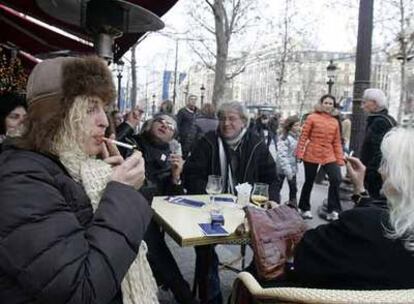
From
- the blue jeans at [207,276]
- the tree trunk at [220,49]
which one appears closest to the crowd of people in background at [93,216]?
the blue jeans at [207,276]

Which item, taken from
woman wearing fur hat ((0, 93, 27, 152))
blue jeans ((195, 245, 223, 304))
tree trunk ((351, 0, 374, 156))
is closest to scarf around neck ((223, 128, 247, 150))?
blue jeans ((195, 245, 223, 304))

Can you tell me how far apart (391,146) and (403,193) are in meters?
0.21

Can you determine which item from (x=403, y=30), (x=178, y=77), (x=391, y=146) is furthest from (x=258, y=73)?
(x=391, y=146)

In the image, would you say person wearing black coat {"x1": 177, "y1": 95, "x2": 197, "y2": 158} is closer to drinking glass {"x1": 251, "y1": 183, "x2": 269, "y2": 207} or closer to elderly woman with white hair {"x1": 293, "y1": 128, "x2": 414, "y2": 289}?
drinking glass {"x1": 251, "y1": 183, "x2": 269, "y2": 207}

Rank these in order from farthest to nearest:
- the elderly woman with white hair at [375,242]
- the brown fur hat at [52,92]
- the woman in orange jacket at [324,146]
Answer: the woman in orange jacket at [324,146] → the elderly woman with white hair at [375,242] → the brown fur hat at [52,92]

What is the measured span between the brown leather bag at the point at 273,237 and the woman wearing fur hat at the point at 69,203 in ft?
2.20

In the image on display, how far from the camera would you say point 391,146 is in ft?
5.94

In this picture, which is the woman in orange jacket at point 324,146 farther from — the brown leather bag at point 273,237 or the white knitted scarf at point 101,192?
the white knitted scarf at point 101,192

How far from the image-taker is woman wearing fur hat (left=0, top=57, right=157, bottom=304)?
3.81 ft

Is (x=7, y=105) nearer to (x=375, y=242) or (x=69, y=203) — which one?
(x=69, y=203)

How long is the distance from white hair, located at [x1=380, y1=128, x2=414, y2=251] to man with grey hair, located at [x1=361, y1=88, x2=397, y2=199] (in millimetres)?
3802

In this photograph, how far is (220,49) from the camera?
13859 mm

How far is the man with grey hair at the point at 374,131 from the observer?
547 cm

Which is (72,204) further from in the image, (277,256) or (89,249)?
(277,256)
